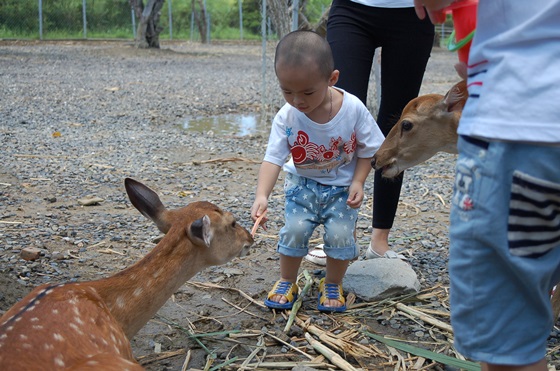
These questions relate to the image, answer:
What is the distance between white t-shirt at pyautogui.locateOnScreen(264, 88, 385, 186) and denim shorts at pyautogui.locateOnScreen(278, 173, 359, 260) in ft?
0.20

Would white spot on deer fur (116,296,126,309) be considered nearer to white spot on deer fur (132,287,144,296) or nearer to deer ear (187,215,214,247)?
white spot on deer fur (132,287,144,296)

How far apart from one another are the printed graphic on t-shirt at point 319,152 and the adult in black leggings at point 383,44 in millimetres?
514

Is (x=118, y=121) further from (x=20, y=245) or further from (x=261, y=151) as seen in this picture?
(x=20, y=245)

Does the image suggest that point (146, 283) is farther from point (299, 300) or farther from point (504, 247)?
point (504, 247)

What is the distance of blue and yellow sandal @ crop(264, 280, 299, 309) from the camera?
13.6ft

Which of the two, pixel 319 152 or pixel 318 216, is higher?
pixel 319 152

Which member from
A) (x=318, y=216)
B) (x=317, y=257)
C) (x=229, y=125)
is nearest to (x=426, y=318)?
(x=318, y=216)

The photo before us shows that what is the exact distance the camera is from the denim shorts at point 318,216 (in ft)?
13.4

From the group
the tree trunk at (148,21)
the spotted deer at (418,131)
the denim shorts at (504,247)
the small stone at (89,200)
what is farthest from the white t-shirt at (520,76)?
the tree trunk at (148,21)

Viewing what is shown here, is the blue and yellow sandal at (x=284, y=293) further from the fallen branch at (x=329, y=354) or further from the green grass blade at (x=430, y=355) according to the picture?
the green grass blade at (x=430, y=355)

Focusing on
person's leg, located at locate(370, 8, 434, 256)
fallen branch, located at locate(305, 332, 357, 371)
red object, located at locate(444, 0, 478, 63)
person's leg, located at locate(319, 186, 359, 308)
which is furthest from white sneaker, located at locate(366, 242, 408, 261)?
red object, located at locate(444, 0, 478, 63)

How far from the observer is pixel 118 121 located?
11211 mm

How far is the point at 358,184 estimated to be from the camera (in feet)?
13.2

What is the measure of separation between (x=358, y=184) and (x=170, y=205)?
2.58 metres
